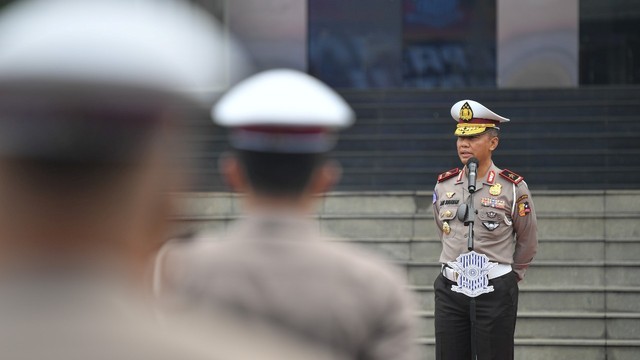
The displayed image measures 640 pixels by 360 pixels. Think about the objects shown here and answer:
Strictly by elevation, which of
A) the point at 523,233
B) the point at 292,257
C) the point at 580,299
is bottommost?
the point at 580,299

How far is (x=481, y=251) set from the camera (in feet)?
23.6

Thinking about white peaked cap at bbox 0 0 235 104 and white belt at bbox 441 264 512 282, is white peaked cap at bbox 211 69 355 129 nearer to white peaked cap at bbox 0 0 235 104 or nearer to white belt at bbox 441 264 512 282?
white peaked cap at bbox 0 0 235 104

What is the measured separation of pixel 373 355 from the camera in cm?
234

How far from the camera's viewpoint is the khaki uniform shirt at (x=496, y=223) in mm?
7246

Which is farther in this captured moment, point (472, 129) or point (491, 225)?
point (472, 129)

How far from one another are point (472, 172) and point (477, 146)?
0.61 feet

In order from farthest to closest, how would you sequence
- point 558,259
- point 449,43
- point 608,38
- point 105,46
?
point 449,43 < point 608,38 < point 558,259 < point 105,46

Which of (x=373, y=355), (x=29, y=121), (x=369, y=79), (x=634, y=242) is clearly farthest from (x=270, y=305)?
(x=369, y=79)

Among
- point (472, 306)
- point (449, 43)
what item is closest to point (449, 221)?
point (472, 306)

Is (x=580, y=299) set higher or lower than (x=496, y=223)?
lower

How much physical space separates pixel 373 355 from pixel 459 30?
32.6 feet

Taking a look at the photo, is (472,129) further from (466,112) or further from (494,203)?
(494,203)

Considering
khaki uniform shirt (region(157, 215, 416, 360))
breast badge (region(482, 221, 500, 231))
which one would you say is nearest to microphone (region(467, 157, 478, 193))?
breast badge (region(482, 221, 500, 231))

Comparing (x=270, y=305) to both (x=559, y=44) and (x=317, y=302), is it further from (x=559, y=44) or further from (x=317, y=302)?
(x=559, y=44)
